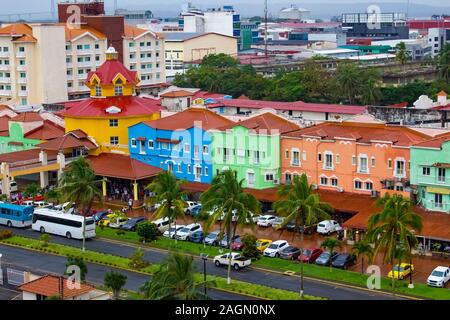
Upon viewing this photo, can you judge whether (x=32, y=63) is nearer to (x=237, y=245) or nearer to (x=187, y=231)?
(x=187, y=231)

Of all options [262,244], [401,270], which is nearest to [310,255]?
[262,244]

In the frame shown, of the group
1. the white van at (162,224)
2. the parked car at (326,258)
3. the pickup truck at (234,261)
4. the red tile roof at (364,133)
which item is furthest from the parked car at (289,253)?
the red tile roof at (364,133)

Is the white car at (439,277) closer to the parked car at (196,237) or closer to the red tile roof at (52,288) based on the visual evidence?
the parked car at (196,237)

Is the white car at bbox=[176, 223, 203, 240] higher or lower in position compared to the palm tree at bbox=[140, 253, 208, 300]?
lower

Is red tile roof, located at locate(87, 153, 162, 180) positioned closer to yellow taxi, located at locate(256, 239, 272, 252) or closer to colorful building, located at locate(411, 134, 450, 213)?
yellow taxi, located at locate(256, 239, 272, 252)

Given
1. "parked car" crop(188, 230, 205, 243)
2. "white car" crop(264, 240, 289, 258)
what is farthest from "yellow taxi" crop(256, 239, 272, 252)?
"parked car" crop(188, 230, 205, 243)

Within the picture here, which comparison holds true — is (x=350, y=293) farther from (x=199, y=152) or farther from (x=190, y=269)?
(x=199, y=152)
